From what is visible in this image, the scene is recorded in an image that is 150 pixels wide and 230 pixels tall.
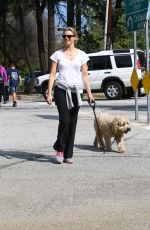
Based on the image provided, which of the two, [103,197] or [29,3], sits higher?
[29,3]

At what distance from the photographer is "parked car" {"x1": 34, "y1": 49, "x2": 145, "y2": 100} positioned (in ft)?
86.5

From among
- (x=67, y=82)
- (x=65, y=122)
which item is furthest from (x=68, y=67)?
(x=65, y=122)

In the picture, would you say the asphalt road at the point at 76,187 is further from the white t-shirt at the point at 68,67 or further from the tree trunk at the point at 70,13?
the tree trunk at the point at 70,13

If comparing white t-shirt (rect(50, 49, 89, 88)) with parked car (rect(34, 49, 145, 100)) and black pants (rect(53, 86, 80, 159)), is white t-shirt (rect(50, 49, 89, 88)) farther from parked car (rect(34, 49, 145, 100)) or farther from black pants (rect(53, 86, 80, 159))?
parked car (rect(34, 49, 145, 100))

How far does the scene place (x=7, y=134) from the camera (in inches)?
519

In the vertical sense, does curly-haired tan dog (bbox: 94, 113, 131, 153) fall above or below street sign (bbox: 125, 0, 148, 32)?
below

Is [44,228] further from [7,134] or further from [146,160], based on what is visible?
[7,134]

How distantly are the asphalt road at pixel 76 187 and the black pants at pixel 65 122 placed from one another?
0.28 meters

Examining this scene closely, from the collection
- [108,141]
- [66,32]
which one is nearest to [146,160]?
[108,141]

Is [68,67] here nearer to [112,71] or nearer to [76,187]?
[76,187]

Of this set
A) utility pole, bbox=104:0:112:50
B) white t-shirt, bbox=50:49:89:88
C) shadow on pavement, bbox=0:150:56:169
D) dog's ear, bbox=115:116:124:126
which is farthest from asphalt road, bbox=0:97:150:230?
utility pole, bbox=104:0:112:50

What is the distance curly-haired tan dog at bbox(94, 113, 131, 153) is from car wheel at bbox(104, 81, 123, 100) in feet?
52.7

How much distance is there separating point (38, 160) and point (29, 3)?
88.6 feet

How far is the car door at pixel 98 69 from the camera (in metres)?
26.5
